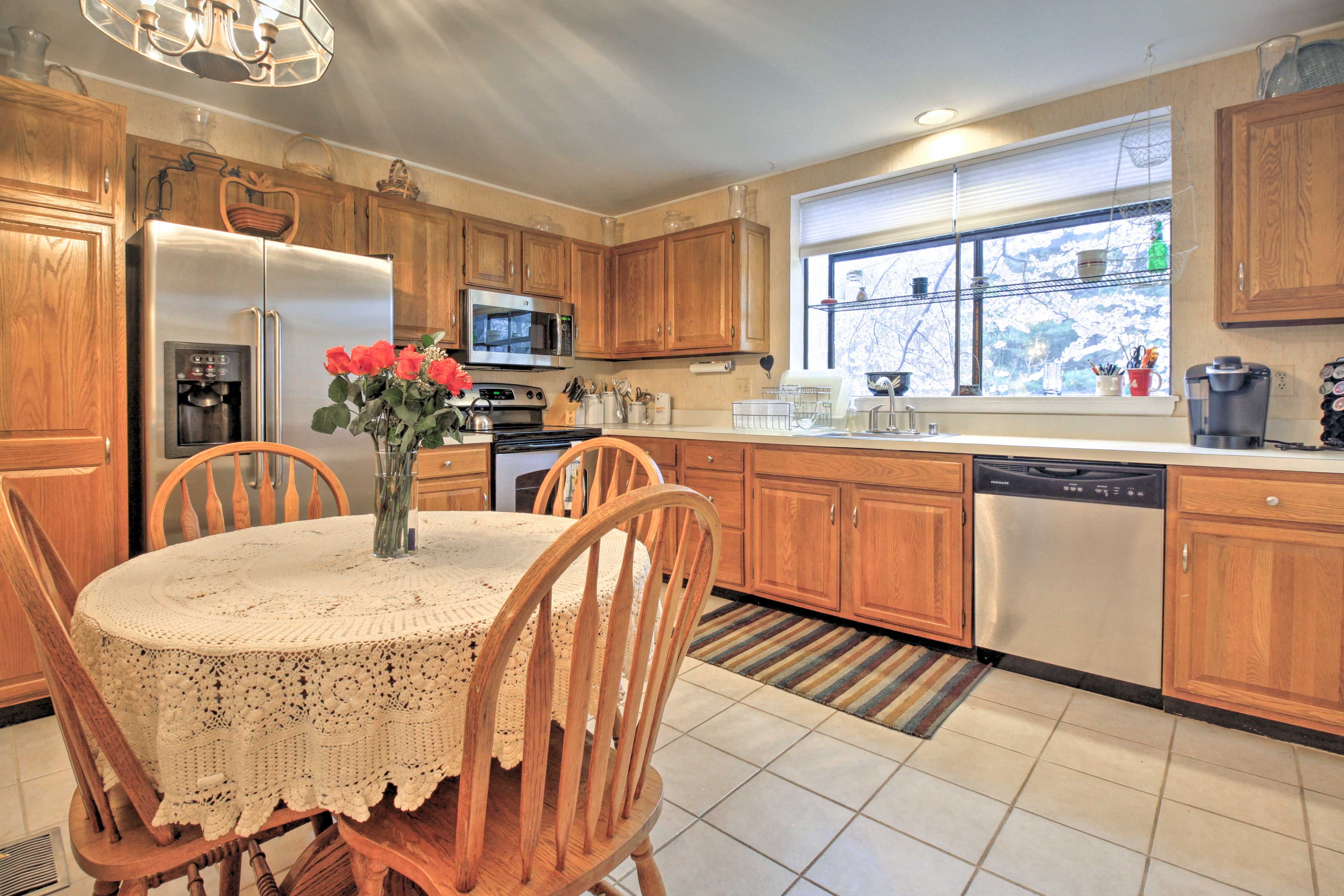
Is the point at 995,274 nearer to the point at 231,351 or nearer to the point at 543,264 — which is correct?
the point at 543,264

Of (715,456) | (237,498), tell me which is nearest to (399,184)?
(715,456)

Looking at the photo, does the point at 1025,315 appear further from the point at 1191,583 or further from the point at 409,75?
the point at 409,75

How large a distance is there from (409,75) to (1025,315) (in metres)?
3.00

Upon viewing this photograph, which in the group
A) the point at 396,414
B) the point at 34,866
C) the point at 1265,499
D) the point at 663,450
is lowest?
the point at 34,866

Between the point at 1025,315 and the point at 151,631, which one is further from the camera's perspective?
the point at 1025,315

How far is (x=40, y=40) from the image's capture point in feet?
7.44

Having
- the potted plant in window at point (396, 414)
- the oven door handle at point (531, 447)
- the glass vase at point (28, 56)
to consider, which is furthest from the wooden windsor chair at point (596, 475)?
the glass vase at point (28, 56)

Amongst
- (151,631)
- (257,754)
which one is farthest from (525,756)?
(151,631)

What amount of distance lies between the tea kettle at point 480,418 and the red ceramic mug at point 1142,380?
10.0 feet

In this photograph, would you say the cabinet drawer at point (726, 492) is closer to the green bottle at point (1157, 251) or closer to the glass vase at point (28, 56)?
the green bottle at point (1157, 251)

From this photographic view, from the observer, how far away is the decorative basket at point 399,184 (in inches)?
136

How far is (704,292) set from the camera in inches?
156

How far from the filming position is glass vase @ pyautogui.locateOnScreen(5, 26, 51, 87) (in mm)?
2229

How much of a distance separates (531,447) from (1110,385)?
109 inches
